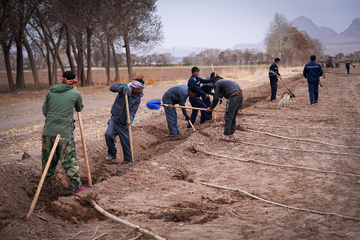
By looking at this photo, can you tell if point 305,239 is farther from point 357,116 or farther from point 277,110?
point 277,110

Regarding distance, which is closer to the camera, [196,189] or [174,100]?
[196,189]

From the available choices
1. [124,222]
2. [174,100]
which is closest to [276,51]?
[174,100]

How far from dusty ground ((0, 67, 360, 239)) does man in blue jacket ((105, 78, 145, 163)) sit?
36 centimetres

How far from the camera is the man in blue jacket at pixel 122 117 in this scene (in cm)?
674

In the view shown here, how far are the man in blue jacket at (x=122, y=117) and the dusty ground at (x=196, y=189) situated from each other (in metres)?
0.36

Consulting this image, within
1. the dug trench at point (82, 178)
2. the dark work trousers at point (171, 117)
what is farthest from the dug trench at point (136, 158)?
the dark work trousers at point (171, 117)

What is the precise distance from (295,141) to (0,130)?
8051 mm

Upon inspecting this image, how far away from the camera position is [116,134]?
686 centimetres

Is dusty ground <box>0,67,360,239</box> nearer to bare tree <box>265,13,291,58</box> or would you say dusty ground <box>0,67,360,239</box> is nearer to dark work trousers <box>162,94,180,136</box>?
dark work trousers <box>162,94,180,136</box>

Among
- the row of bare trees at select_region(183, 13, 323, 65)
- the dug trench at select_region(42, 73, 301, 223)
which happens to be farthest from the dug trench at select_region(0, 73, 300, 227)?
the row of bare trees at select_region(183, 13, 323, 65)

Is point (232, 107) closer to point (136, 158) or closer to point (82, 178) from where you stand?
point (136, 158)

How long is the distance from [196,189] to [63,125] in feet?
7.07

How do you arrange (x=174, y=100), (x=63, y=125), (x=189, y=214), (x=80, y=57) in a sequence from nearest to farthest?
(x=189, y=214)
(x=63, y=125)
(x=174, y=100)
(x=80, y=57)

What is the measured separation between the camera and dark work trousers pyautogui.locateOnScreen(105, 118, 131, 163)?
675 cm
